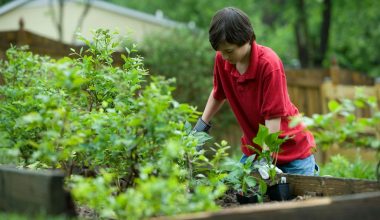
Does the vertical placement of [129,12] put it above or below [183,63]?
above

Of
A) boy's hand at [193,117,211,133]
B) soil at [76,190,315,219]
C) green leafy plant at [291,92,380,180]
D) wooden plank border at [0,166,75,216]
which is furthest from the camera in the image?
boy's hand at [193,117,211,133]

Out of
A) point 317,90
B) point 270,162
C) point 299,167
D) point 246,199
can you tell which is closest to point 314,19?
point 317,90

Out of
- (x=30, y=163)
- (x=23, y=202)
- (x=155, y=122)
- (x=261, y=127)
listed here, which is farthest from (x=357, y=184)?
(x=30, y=163)

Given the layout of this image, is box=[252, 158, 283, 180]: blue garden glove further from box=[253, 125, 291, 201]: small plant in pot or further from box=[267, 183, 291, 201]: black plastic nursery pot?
box=[267, 183, 291, 201]: black plastic nursery pot

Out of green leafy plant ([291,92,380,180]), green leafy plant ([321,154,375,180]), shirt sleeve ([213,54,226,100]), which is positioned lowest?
green leafy plant ([321,154,375,180])

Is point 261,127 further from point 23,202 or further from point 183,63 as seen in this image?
point 183,63

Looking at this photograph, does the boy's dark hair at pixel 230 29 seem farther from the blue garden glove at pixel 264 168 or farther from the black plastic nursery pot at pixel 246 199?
the black plastic nursery pot at pixel 246 199

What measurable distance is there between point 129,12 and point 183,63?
1286 cm

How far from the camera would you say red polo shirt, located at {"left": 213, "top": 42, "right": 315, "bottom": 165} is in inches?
159

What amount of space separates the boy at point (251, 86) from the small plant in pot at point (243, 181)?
1.11ft

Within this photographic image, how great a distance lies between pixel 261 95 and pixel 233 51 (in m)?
0.34

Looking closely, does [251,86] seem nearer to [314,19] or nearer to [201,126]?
[201,126]

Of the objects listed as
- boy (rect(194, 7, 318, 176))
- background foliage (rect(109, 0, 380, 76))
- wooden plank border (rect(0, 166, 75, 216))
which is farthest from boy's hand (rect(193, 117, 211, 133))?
background foliage (rect(109, 0, 380, 76))

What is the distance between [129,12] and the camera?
76.0 ft
